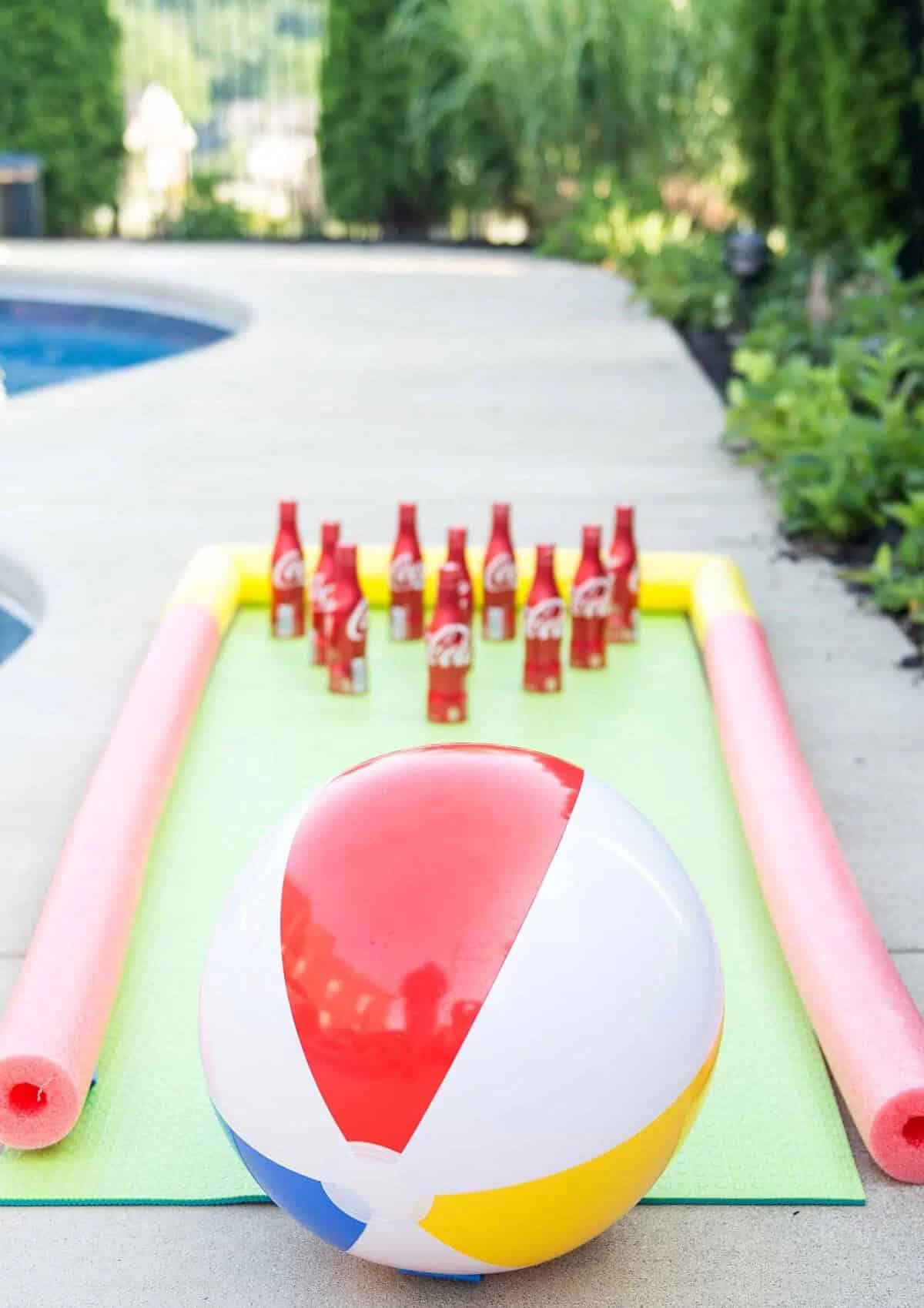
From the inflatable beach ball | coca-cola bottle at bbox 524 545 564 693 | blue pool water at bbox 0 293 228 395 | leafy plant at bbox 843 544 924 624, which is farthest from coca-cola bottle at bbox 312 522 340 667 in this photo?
blue pool water at bbox 0 293 228 395

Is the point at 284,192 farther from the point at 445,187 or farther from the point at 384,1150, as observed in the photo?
the point at 384,1150

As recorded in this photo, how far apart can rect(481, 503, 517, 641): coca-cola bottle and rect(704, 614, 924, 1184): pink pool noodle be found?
0.80 metres

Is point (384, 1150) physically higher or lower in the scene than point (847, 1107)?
higher

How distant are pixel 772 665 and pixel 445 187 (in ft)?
37.7

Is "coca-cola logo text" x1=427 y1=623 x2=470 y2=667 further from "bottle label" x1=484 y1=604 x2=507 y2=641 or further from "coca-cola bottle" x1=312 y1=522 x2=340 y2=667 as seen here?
"bottle label" x1=484 y1=604 x2=507 y2=641

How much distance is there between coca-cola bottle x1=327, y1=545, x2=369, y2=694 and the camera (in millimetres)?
4277

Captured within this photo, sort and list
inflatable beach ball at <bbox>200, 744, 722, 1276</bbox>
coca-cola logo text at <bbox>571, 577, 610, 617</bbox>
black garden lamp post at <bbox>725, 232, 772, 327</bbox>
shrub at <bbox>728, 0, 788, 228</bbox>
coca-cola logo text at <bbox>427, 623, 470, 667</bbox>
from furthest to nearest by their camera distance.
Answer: black garden lamp post at <bbox>725, 232, 772, 327</bbox>
shrub at <bbox>728, 0, 788, 228</bbox>
coca-cola logo text at <bbox>571, 577, 610, 617</bbox>
coca-cola logo text at <bbox>427, 623, 470, 667</bbox>
inflatable beach ball at <bbox>200, 744, 722, 1276</bbox>

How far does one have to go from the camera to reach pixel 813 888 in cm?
306

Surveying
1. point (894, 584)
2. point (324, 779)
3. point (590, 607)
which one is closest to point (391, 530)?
point (590, 607)

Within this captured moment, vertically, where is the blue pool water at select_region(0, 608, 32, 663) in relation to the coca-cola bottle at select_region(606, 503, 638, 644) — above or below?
below

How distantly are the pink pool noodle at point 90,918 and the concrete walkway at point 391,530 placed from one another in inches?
6.2

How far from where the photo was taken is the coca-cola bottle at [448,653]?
4090 mm

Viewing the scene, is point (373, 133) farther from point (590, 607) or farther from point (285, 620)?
point (590, 607)

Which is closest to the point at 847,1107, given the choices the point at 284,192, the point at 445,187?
the point at 445,187
